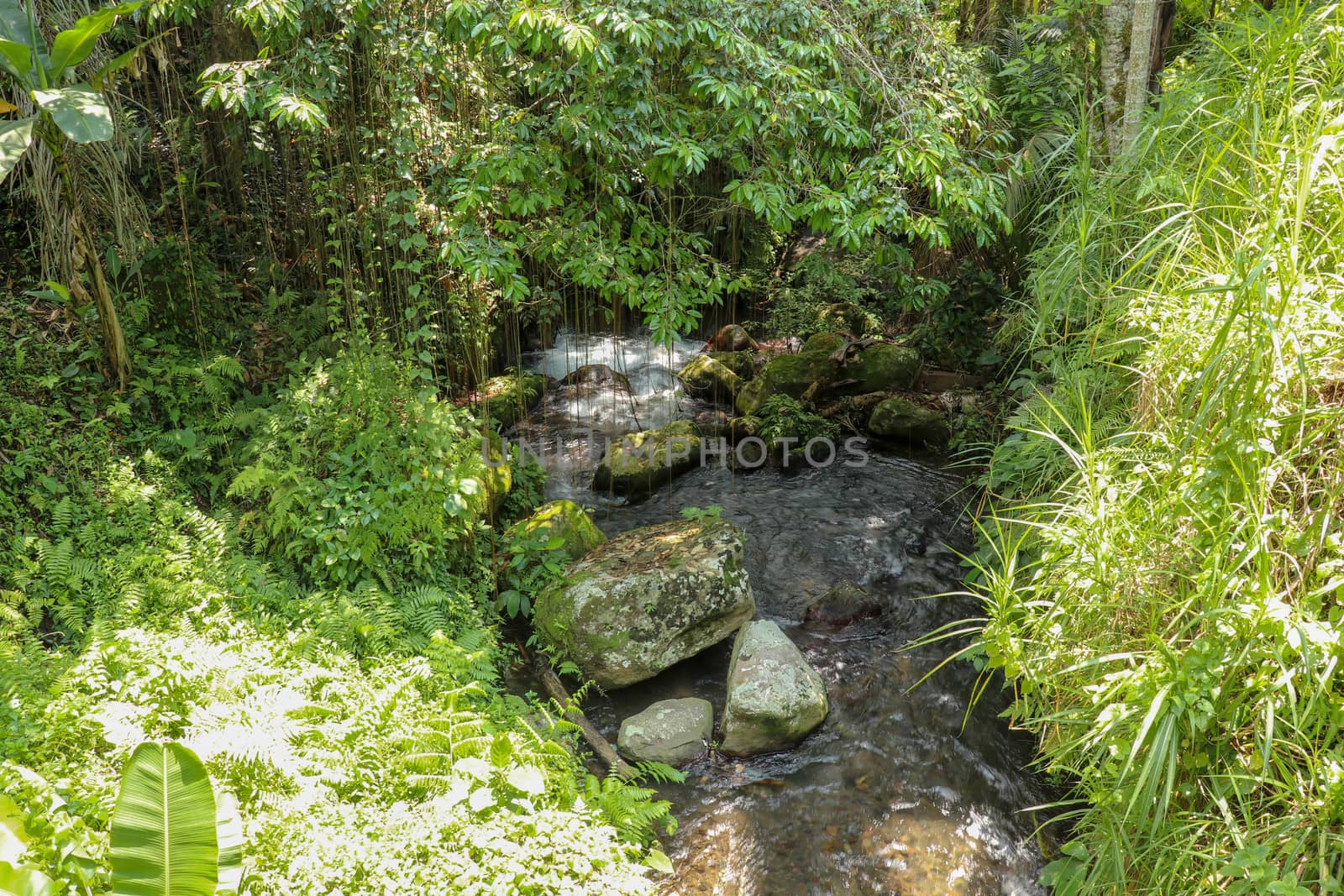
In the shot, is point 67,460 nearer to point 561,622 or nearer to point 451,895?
point 561,622

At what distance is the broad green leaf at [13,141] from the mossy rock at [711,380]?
240 inches

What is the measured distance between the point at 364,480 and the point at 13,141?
7.84ft

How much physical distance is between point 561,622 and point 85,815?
250 centimetres

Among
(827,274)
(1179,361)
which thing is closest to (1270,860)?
(1179,361)

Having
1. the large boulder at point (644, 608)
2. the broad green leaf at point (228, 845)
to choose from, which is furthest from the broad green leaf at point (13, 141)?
the large boulder at point (644, 608)

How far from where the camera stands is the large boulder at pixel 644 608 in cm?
460

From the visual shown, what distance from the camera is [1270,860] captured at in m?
2.41

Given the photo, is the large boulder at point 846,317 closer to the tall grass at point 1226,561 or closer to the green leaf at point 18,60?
the tall grass at point 1226,561

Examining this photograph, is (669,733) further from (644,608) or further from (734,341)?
(734,341)

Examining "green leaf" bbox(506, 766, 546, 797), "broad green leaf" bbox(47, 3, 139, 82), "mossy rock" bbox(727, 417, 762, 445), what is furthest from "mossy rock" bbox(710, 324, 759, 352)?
"green leaf" bbox(506, 766, 546, 797)

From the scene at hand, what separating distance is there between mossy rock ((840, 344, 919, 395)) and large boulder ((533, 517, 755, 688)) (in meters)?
4.01

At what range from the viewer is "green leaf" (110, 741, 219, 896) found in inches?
82.4

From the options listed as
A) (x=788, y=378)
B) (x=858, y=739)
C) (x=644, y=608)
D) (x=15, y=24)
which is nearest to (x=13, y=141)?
(x=15, y=24)

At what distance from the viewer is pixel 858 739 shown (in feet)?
14.0
